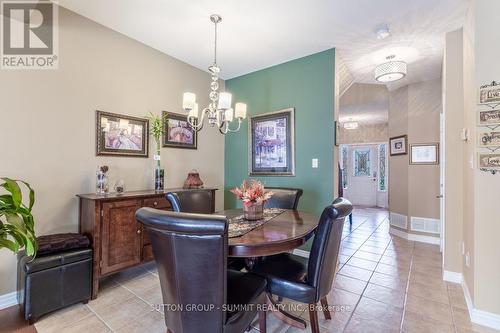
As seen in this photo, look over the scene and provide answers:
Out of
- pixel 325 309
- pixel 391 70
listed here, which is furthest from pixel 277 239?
pixel 391 70

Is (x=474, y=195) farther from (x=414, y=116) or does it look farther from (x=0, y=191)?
(x=0, y=191)

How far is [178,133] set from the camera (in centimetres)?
347

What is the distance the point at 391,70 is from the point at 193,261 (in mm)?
3401

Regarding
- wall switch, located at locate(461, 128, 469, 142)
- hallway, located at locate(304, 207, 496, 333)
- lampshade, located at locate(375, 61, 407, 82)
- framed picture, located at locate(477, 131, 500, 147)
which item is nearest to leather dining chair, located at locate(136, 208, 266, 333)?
hallway, located at locate(304, 207, 496, 333)

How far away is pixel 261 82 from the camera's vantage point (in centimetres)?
381

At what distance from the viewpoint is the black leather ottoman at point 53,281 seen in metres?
1.83

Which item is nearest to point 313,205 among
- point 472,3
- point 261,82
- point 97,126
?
point 261,82

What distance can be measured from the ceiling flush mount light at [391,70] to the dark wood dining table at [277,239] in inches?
93.5

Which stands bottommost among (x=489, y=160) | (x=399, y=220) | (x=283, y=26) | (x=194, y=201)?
(x=399, y=220)

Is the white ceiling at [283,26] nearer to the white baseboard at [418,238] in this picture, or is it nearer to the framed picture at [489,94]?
the framed picture at [489,94]

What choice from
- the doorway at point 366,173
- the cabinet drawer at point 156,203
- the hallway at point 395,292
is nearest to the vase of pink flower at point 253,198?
the hallway at point 395,292

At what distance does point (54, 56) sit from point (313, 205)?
134 inches

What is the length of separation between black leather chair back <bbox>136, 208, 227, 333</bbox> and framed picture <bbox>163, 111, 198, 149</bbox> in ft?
7.65

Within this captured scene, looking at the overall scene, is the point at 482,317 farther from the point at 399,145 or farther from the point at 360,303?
the point at 399,145
